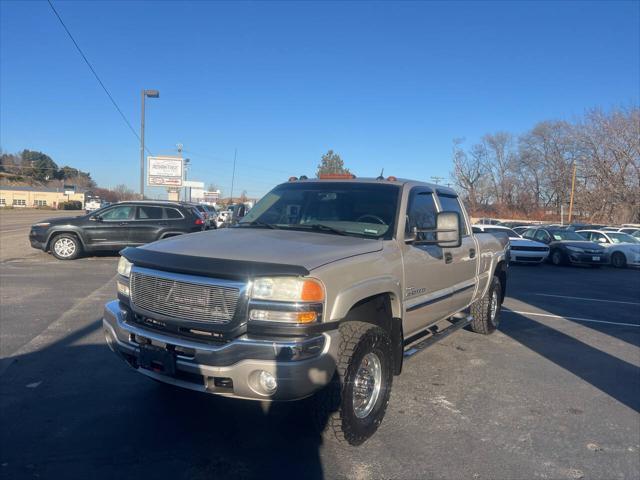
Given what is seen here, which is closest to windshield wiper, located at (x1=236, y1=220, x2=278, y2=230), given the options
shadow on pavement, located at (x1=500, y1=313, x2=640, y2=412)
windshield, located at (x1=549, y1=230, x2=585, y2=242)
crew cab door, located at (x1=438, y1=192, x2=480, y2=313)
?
crew cab door, located at (x1=438, y1=192, x2=480, y2=313)

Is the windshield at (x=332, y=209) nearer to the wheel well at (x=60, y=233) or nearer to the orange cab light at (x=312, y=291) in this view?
the orange cab light at (x=312, y=291)

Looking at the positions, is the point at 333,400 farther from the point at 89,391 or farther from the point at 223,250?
the point at 89,391

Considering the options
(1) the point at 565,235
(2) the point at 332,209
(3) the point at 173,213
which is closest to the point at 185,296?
(2) the point at 332,209

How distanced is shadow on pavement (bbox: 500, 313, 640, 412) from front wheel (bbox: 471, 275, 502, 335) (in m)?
0.36

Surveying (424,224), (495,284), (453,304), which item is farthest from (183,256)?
(495,284)

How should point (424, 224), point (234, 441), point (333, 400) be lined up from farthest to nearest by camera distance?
point (424, 224)
point (234, 441)
point (333, 400)

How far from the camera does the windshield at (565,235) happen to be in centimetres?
1947

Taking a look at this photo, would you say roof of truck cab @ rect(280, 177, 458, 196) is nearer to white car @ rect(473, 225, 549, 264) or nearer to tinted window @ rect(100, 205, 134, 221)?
tinted window @ rect(100, 205, 134, 221)

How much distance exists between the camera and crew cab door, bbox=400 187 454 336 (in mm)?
4195

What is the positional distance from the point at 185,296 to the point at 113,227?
11.7m

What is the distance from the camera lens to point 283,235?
401cm

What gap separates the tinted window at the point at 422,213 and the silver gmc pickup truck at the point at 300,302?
2cm

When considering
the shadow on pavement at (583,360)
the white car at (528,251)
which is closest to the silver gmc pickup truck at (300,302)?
the shadow on pavement at (583,360)

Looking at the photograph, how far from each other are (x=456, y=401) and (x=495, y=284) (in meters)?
2.90
